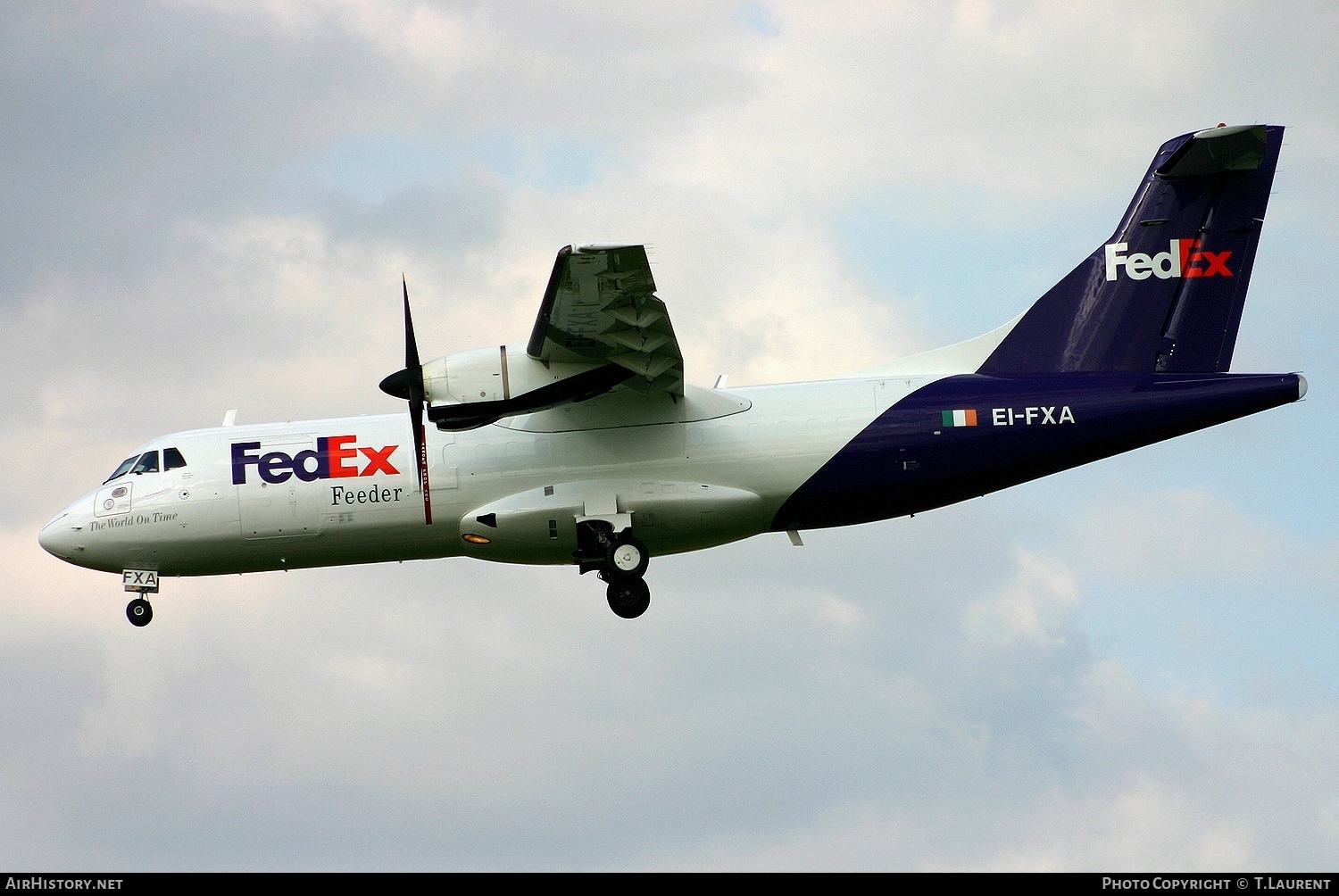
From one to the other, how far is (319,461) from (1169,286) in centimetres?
1332

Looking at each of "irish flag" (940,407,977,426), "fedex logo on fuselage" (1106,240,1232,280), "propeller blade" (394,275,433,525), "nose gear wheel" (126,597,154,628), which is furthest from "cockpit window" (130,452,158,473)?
"fedex logo on fuselage" (1106,240,1232,280)

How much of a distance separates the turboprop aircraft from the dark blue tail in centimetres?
3

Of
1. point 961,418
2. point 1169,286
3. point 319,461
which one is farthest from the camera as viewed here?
point 1169,286

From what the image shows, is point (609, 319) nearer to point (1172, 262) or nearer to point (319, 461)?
point (319, 461)

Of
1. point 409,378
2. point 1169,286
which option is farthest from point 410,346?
point 1169,286

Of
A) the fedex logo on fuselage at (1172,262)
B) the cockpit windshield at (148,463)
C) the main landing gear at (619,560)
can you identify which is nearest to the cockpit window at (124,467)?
the cockpit windshield at (148,463)

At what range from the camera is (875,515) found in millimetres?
23922

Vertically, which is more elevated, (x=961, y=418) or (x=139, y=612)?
(x=961, y=418)

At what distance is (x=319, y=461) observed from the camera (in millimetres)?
24078

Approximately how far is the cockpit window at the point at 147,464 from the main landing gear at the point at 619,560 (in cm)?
684

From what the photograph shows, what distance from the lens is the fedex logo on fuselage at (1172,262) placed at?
24.3m

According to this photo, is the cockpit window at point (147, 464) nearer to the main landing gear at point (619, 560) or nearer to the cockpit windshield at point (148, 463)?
the cockpit windshield at point (148, 463)

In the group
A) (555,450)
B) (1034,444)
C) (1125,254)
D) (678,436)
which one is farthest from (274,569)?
(1125,254)
